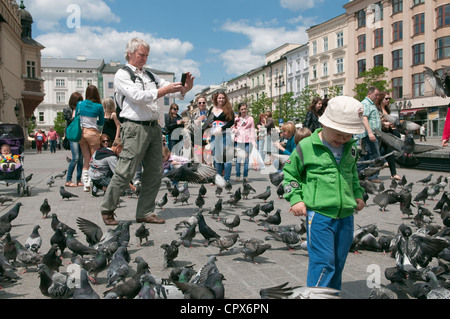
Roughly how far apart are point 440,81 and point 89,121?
7.24m

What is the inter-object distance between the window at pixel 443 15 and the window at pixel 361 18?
12467mm

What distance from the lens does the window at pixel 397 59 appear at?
48422 mm

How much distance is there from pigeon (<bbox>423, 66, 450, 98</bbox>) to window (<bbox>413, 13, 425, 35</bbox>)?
4304 centimetres

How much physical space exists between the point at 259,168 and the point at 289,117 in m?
43.8

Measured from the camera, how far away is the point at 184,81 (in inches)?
217

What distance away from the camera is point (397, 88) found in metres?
48.8

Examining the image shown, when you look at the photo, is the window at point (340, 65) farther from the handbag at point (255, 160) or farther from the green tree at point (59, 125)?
the green tree at point (59, 125)

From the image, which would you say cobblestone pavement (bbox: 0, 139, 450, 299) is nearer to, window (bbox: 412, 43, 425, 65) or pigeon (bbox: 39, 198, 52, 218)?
pigeon (bbox: 39, 198, 52, 218)

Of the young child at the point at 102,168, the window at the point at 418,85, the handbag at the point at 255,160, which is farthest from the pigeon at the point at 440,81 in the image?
the window at the point at 418,85

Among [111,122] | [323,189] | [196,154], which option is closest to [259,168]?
[196,154]

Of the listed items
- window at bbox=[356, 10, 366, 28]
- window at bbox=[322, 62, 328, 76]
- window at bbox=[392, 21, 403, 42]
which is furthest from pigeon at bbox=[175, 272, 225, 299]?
window at bbox=[322, 62, 328, 76]

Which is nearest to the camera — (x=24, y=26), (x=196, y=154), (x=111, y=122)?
(x=111, y=122)
